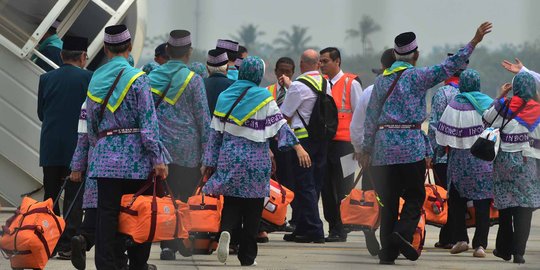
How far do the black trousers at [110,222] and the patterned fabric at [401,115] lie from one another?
1788 mm

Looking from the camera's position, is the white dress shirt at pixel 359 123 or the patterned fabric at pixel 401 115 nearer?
the patterned fabric at pixel 401 115

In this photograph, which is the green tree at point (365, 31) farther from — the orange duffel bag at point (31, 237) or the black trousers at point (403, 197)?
the black trousers at point (403, 197)

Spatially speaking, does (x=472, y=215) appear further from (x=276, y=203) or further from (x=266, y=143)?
(x=266, y=143)

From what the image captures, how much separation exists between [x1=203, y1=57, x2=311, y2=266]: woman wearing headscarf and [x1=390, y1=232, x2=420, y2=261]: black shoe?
2.34 feet

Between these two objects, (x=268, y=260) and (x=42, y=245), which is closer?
(x=42, y=245)

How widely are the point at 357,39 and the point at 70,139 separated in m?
5.99

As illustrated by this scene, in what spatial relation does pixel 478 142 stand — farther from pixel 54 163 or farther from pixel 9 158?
pixel 9 158

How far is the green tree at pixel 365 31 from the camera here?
8.18 ft

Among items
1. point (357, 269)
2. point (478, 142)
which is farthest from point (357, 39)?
point (478, 142)

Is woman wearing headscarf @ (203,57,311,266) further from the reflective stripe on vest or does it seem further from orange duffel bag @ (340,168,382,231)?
the reflective stripe on vest

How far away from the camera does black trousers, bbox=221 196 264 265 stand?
790 cm

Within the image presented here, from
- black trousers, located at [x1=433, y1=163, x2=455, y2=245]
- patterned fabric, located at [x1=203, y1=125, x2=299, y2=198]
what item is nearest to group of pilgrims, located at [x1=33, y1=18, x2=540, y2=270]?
patterned fabric, located at [x1=203, y1=125, x2=299, y2=198]

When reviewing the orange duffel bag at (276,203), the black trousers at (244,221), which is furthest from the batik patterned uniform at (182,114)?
the orange duffel bag at (276,203)

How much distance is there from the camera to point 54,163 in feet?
27.1
